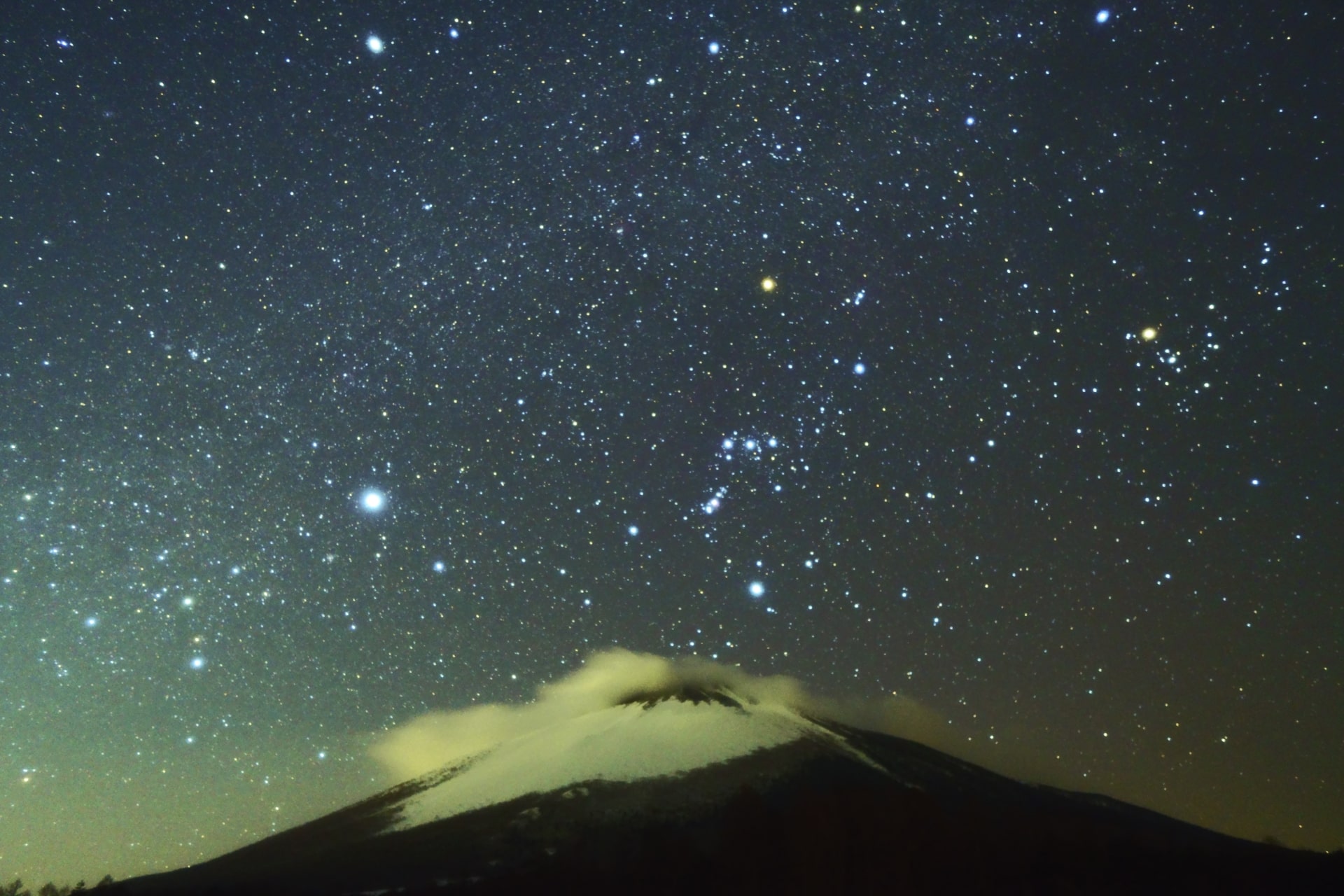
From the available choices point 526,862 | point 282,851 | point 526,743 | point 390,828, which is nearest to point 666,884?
point 526,862

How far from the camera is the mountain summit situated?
47.5 metres

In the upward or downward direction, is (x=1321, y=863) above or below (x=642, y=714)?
below

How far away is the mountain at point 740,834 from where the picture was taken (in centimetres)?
4741

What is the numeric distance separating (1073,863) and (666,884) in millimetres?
25218

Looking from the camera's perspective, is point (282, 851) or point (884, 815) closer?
point (884, 815)

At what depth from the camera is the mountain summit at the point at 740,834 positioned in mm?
47469

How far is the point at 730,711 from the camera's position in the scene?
270 feet

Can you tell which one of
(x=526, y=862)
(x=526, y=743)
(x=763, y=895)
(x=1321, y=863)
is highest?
(x=526, y=743)

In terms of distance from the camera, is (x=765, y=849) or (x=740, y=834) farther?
(x=740, y=834)

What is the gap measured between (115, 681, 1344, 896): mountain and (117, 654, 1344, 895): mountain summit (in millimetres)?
157

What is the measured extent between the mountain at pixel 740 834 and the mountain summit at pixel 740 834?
157 millimetres

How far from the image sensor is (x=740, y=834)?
169 feet

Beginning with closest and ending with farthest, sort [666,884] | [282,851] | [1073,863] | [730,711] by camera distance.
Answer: [666,884] < [1073,863] < [282,851] < [730,711]

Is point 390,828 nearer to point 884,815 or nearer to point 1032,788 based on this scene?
point 884,815
